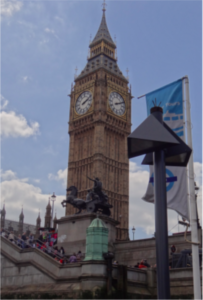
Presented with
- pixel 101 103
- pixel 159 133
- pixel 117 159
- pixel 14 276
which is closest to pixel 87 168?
pixel 117 159

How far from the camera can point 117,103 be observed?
8138 centimetres

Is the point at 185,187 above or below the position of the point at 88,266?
above

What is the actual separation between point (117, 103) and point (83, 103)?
703 centimetres

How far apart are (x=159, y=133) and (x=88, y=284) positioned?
13097mm

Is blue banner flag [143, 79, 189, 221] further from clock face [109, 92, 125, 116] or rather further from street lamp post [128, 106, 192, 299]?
clock face [109, 92, 125, 116]

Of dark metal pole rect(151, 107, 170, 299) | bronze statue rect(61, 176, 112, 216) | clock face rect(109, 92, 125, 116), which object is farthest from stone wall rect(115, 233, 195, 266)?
clock face rect(109, 92, 125, 116)

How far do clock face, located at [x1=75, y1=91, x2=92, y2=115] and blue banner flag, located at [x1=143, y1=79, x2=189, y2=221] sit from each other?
66.5m

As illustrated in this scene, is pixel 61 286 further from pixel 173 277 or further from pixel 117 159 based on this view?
pixel 117 159

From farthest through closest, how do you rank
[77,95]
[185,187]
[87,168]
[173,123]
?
[77,95] → [87,168] → [173,123] → [185,187]

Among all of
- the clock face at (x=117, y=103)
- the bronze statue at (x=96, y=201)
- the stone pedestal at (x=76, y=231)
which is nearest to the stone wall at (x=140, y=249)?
the stone pedestal at (x=76, y=231)

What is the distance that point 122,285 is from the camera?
18859 millimetres

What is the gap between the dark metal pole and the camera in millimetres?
6805

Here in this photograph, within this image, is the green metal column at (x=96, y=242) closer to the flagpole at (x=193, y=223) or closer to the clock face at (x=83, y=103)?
the flagpole at (x=193, y=223)

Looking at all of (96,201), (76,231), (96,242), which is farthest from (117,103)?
(96,242)
